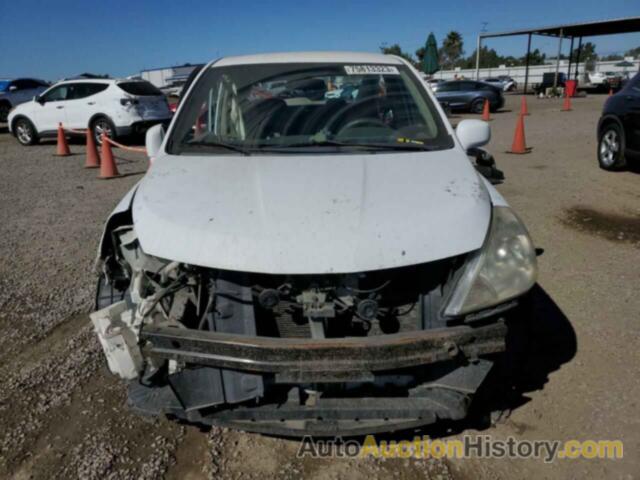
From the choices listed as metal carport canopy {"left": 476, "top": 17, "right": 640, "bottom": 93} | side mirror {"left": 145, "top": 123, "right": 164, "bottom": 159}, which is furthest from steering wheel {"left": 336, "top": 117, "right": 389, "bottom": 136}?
metal carport canopy {"left": 476, "top": 17, "right": 640, "bottom": 93}

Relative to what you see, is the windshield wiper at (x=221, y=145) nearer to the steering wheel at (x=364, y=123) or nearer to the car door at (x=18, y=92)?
the steering wheel at (x=364, y=123)

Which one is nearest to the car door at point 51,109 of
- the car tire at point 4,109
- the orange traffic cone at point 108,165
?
the orange traffic cone at point 108,165

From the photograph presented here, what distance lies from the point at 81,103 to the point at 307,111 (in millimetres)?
11456

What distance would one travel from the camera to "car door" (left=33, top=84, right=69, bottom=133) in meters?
13.0

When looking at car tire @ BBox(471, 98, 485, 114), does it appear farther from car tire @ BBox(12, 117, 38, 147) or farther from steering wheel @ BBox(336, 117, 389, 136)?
steering wheel @ BBox(336, 117, 389, 136)

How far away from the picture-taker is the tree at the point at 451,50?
80188mm

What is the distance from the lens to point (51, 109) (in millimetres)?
13117

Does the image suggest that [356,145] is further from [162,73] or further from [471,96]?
[162,73]

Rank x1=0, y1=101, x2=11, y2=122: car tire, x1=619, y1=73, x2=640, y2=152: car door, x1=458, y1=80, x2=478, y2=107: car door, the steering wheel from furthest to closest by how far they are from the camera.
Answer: x1=458, y1=80, x2=478, y2=107: car door → x1=0, y1=101, x2=11, y2=122: car tire → x1=619, y1=73, x2=640, y2=152: car door → the steering wheel

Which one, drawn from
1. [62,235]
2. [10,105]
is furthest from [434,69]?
[62,235]

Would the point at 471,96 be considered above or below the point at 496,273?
below

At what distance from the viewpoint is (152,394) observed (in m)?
2.19

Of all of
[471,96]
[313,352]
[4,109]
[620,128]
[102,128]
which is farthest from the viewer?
[471,96]

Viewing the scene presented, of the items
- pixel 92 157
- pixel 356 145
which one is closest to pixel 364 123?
pixel 356 145
